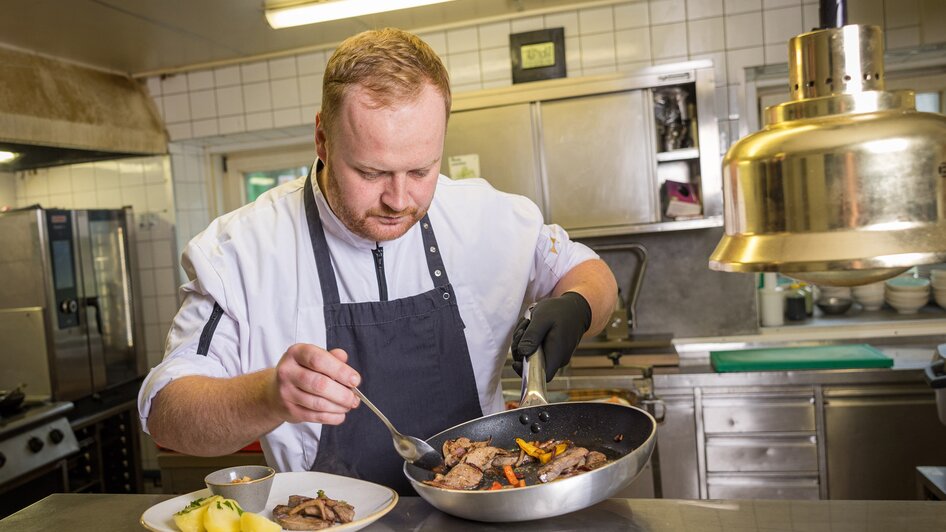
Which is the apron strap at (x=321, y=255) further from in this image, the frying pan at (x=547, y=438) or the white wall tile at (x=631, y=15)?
the white wall tile at (x=631, y=15)

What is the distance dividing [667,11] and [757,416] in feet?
7.09

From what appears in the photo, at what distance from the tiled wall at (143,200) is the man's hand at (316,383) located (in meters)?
4.01

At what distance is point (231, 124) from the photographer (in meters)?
4.80

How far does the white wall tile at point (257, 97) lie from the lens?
472 centimetres

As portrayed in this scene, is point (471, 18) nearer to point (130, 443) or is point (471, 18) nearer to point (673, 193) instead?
point (673, 193)

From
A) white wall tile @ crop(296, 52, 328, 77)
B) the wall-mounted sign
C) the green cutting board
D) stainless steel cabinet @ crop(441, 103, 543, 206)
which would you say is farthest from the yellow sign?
the green cutting board

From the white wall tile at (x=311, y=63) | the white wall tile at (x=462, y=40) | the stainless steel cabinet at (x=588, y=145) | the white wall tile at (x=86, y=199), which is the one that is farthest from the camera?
the white wall tile at (x=86, y=199)

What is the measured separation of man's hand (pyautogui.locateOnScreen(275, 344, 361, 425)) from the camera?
1231 mm

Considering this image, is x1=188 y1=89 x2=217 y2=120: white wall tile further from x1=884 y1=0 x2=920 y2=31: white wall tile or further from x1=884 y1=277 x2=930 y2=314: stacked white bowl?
x1=884 y1=277 x2=930 y2=314: stacked white bowl

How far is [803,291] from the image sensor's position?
434cm

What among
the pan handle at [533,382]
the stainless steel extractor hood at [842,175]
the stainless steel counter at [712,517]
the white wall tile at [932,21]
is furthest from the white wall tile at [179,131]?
the stainless steel extractor hood at [842,175]

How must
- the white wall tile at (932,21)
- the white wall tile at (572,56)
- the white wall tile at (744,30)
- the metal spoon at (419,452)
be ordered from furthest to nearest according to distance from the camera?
the white wall tile at (572,56), the white wall tile at (744,30), the white wall tile at (932,21), the metal spoon at (419,452)

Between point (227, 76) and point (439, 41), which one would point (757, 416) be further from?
point (227, 76)

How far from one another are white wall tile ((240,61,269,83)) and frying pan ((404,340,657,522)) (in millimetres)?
3708
